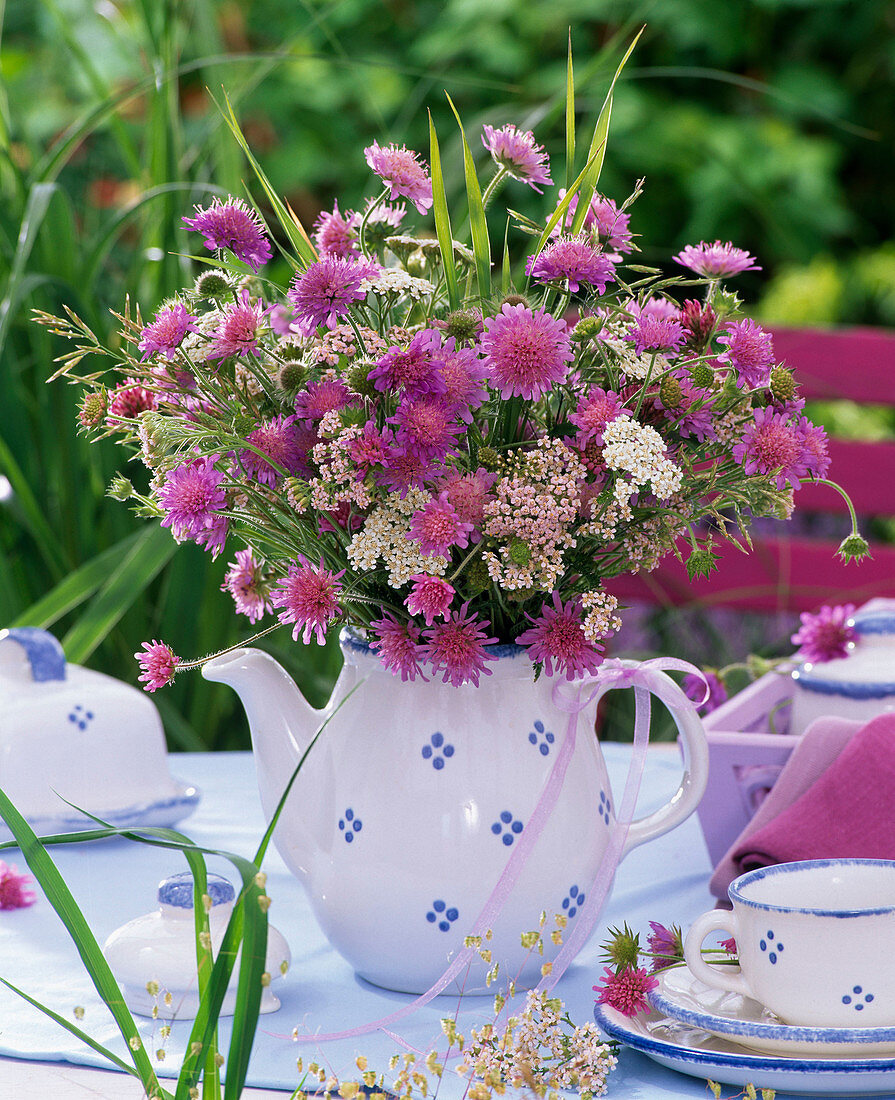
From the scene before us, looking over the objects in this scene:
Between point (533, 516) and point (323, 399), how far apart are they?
121 mm

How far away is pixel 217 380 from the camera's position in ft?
2.34

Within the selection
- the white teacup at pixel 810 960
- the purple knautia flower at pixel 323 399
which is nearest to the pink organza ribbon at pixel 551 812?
the white teacup at pixel 810 960

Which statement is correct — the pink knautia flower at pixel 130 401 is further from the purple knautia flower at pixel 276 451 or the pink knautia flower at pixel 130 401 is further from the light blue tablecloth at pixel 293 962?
the light blue tablecloth at pixel 293 962

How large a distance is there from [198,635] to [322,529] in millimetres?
1073

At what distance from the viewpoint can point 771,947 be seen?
598 millimetres

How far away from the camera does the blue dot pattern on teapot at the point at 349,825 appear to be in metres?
0.71

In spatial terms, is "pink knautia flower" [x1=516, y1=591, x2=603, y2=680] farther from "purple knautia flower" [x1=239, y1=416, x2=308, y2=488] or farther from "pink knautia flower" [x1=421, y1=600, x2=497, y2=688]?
"purple knautia flower" [x1=239, y1=416, x2=308, y2=488]

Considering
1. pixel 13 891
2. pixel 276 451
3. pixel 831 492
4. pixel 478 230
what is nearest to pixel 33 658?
pixel 13 891

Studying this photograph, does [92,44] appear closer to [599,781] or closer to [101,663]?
[101,663]

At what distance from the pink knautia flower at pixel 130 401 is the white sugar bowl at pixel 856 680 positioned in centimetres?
52

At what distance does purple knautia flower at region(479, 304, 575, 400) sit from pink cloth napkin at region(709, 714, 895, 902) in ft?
1.08

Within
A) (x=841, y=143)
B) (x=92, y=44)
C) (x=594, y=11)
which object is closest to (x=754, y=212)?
(x=841, y=143)

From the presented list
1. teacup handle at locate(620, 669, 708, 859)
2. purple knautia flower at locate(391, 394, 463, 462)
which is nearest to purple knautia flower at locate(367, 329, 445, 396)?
purple knautia flower at locate(391, 394, 463, 462)

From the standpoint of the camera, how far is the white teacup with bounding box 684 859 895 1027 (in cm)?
58
